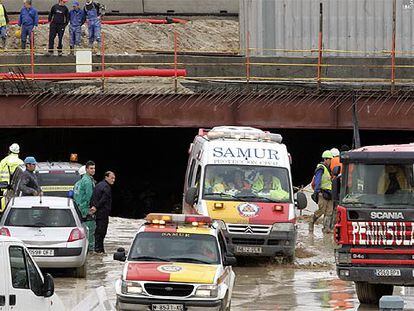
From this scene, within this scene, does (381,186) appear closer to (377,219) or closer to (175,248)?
(377,219)

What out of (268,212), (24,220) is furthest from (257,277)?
(24,220)

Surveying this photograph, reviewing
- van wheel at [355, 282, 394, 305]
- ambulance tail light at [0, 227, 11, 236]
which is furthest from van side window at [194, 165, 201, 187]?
van wheel at [355, 282, 394, 305]

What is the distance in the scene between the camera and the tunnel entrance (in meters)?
45.1

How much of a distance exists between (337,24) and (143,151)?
13148mm

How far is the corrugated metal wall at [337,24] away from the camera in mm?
38781

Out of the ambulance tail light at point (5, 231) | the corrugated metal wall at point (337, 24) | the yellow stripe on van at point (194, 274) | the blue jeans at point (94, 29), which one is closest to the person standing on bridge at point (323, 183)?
the corrugated metal wall at point (337, 24)

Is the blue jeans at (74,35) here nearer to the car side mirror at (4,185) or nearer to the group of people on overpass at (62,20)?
the group of people on overpass at (62,20)

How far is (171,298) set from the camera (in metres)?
18.0

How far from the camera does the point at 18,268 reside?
1500 centimetres

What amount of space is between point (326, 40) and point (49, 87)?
316 inches

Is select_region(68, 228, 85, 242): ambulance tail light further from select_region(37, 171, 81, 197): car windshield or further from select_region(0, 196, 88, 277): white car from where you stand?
select_region(37, 171, 81, 197): car windshield

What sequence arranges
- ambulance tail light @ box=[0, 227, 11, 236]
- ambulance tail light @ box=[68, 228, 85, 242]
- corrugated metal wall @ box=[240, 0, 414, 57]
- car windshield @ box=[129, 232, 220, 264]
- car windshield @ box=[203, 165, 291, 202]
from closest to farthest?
car windshield @ box=[129, 232, 220, 264]
ambulance tail light @ box=[0, 227, 11, 236]
ambulance tail light @ box=[68, 228, 85, 242]
car windshield @ box=[203, 165, 291, 202]
corrugated metal wall @ box=[240, 0, 414, 57]

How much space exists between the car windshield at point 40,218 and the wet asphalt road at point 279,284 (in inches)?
39.8

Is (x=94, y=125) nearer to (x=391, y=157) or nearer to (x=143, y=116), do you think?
(x=143, y=116)
